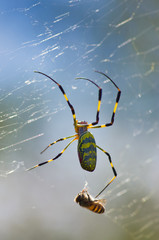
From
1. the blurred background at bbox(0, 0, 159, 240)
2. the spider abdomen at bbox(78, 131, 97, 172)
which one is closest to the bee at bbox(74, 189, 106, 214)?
the spider abdomen at bbox(78, 131, 97, 172)

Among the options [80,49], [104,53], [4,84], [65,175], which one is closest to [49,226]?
[65,175]

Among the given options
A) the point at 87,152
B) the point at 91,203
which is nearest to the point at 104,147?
the point at 91,203

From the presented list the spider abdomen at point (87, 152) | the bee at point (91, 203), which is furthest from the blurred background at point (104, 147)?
the bee at point (91, 203)

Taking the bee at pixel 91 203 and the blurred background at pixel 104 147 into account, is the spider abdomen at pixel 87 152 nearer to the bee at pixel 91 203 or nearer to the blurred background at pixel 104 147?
the bee at pixel 91 203

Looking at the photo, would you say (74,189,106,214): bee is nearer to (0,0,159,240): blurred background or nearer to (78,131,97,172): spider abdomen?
(78,131,97,172): spider abdomen

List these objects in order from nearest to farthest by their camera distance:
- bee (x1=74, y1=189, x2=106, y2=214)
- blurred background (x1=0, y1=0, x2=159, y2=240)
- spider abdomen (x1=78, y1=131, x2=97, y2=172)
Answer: spider abdomen (x1=78, y1=131, x2=97, y2=172) → bee (x1=74, y1=189, x2=106, y2=214) → blurred background (x1=0, y1=0, x2=159, y2=240)

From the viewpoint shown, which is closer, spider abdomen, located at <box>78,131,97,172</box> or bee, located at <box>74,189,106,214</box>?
spider abdomen, located at <box>78,131,97,172</box>

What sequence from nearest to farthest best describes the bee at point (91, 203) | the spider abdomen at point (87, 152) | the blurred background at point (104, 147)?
the spider abdomen at point (87, 152) < the bee at point (91, 203) < the blurred background at point (104, 147)

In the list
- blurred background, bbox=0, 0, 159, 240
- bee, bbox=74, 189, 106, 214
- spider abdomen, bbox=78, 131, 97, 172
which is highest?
blurred background, bbox=0, 0, 159, 240

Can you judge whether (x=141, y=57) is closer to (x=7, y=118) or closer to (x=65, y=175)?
(x=65, y=175)
